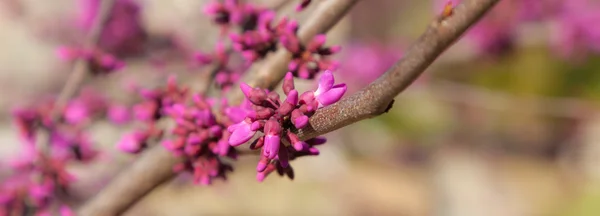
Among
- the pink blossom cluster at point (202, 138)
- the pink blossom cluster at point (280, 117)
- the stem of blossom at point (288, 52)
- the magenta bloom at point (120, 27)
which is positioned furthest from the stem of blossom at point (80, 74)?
the pink blossom cluster at point (280, 117)

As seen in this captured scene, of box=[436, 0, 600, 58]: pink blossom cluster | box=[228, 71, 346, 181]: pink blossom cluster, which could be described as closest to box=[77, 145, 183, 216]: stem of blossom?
box=[228, 71, 346, 181]: pink blossom cluster

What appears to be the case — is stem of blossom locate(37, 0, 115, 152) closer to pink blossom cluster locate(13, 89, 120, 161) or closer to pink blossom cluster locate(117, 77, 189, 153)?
pink blossom cluster locate(13, 89, 120, 161)

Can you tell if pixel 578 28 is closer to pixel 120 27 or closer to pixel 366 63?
pixel 366 63

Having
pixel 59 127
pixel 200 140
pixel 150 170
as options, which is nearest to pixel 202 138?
pixel 200 140

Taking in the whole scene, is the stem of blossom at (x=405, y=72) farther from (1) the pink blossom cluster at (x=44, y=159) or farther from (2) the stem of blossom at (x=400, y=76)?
(1) the pink blossom cluster at (x=44, y=159)

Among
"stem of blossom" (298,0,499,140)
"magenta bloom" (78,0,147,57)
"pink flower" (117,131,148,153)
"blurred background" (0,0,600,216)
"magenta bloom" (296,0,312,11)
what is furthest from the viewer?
"blurred background" (0,0,600,216)

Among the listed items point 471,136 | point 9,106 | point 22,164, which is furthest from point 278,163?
point 471,136
